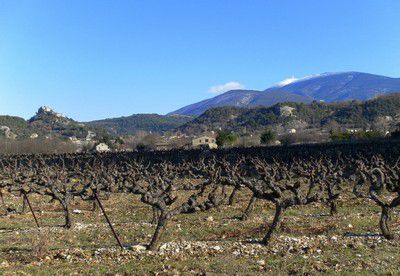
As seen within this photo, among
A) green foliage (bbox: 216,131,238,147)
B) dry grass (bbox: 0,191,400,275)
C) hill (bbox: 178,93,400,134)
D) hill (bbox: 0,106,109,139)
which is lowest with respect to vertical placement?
dry grass (bbox: 0,191,400,275)

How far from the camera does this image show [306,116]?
14888 centimetres

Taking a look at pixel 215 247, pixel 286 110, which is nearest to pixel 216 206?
pixel 215 247

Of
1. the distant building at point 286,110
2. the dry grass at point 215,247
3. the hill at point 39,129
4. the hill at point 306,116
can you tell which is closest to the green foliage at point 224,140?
the hill at point 306,116

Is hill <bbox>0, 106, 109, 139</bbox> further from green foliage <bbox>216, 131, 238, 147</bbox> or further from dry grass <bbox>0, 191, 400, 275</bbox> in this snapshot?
dry grass <bbox>0, 191, 400, 275</bbox>

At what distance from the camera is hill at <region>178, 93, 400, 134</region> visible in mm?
119188

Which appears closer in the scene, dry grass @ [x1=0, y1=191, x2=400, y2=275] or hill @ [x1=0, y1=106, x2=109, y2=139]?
dry grass @ [x1=0, y1=191, x2=400, y2=275]

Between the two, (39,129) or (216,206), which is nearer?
(216,206)

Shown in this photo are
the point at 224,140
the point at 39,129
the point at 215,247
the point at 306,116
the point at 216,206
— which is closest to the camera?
the point at 215,247

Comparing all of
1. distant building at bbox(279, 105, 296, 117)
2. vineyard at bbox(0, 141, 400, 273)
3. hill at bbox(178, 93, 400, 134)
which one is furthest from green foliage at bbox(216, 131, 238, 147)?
distant building at bbox(279, 105, 296, 117)

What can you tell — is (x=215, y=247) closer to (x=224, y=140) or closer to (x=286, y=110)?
(x=224, y=140)

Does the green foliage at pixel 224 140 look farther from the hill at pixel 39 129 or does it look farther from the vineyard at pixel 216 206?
the hill at pixel 39 129

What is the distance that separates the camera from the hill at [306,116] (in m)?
119

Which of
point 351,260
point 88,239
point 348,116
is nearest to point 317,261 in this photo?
point 351,260

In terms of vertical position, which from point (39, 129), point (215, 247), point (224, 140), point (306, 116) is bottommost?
point (215, 247)
